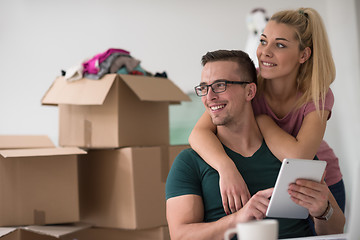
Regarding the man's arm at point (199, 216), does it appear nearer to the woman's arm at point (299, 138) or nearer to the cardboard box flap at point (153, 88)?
the woman's arm at point (299, 138)

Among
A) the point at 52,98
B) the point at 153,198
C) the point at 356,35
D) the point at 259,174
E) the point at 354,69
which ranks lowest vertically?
the point at 153,198

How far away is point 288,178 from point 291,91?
1.73 feet

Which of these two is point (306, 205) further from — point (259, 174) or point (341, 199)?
point (341, 199)

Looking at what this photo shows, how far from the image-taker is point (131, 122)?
2.08 meters

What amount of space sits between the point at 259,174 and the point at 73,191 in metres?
1.02

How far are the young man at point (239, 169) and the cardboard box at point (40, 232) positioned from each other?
0.83m

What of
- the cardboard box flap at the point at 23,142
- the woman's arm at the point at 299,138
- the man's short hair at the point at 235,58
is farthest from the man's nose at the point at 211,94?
the cardboard box flap at the point at 23,142

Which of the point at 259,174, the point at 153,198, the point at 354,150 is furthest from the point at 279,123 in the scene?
the point at 354,150

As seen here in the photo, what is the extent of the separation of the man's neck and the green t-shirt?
2cm

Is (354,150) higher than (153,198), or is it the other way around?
(354,150)

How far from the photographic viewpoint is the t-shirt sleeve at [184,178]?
4.16ft

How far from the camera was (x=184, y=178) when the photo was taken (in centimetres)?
129

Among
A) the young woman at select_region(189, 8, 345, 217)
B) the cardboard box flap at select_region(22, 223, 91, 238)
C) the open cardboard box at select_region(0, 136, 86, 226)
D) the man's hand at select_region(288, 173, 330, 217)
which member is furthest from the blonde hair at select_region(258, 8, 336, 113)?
the cardboard box flap at select_region(22, 223, 91, 238)

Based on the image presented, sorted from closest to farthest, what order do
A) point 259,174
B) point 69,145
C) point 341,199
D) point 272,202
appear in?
point 272,202 → point 259,174 → point 341,199 → point 69,145
